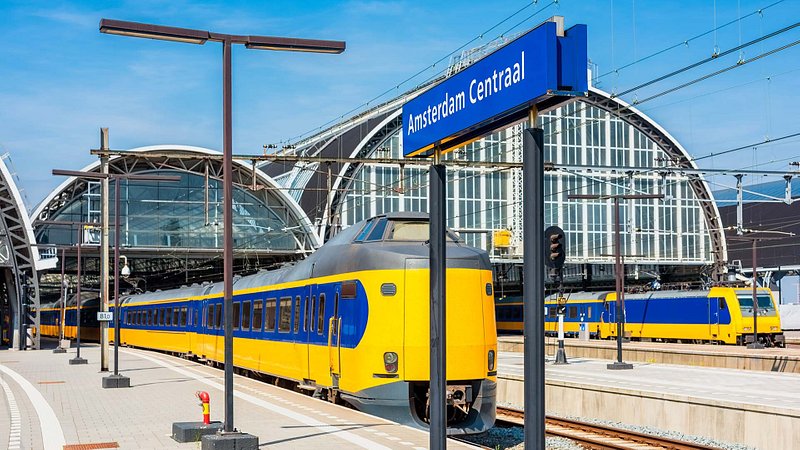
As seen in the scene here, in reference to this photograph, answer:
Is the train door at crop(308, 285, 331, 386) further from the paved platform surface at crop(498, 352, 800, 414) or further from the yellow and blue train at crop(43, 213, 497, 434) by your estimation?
the paved platform surface at crop(498, 352, 800, 414)

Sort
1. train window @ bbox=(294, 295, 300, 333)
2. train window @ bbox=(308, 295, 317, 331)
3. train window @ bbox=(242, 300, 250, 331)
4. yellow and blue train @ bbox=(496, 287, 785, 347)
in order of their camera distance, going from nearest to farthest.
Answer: train window @ bbox=(308, 295, 317, 331)
train window @ bbox=(294, 295, 300, 333)
train window @ bbox=(242, 300, 250, 331)
yellow and blue train @ bbox=(496, 287, 785, 347)

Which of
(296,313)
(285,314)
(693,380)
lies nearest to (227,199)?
(296,313)

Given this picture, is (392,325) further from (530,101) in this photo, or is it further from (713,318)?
(713,318)

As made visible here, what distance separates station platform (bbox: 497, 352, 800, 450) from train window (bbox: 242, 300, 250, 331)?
7696 millimetres

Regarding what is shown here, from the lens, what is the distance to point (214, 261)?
260ft

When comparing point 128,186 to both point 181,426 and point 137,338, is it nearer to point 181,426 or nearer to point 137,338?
point 137,338

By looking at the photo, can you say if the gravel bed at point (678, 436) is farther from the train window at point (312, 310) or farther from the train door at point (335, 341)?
the train window at point (312, 310)

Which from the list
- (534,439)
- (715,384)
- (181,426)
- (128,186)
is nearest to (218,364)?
(715,384)

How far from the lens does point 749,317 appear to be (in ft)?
159

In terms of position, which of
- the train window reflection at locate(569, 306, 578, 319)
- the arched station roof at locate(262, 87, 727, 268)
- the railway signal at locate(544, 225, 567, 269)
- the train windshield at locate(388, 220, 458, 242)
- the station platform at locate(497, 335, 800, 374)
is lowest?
the station platform at locate(497, 335, 800, 374)

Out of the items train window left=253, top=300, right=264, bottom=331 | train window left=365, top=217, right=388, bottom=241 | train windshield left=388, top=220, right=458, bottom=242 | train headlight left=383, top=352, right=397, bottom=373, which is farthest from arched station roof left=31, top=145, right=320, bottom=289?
train headlight left=383, top=352, right=397, bottom=373

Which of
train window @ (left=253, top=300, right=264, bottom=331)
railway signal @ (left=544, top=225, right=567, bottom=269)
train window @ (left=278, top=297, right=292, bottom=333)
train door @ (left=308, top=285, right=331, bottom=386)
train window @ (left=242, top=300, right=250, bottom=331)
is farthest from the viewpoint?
train window @ (left=242, top=300, right=250, bottom=331)

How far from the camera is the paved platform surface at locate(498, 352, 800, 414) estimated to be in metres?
23.0

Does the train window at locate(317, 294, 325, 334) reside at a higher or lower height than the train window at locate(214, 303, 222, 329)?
higher
